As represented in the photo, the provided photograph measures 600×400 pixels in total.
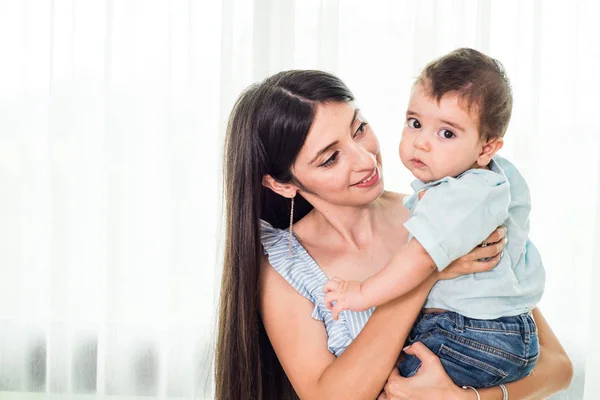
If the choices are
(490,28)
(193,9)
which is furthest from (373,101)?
(193,9)

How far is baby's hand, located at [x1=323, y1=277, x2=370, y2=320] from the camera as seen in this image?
1509 mm

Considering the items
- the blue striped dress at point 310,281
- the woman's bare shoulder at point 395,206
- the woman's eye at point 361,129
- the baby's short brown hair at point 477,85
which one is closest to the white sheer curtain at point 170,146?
the woman's bare shoulder at point 395,206

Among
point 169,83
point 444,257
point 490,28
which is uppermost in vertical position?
point 490,28

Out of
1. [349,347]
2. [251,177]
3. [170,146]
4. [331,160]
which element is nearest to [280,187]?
[251,177]

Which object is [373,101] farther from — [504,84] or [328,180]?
[504,84]

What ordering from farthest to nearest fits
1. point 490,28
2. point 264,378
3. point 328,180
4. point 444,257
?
point 490,28 < point 264,378 < point 328,180 < point 444,257

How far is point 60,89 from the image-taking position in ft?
11.2

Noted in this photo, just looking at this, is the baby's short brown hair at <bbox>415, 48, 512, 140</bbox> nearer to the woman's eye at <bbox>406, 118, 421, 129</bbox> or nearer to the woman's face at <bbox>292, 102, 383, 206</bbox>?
the woman's eye at <bbox>406, 118, 421, 129</bbox>

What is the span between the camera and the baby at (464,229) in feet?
4.80

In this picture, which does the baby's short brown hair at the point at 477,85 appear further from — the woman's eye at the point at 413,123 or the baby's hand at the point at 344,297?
the baby's hand at the point at 344,297

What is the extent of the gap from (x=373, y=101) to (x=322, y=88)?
151 cm

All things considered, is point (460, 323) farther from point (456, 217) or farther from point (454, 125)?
point (454, 125)

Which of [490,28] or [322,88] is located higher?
[490,28]

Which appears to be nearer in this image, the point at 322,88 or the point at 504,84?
the point at 504,84
